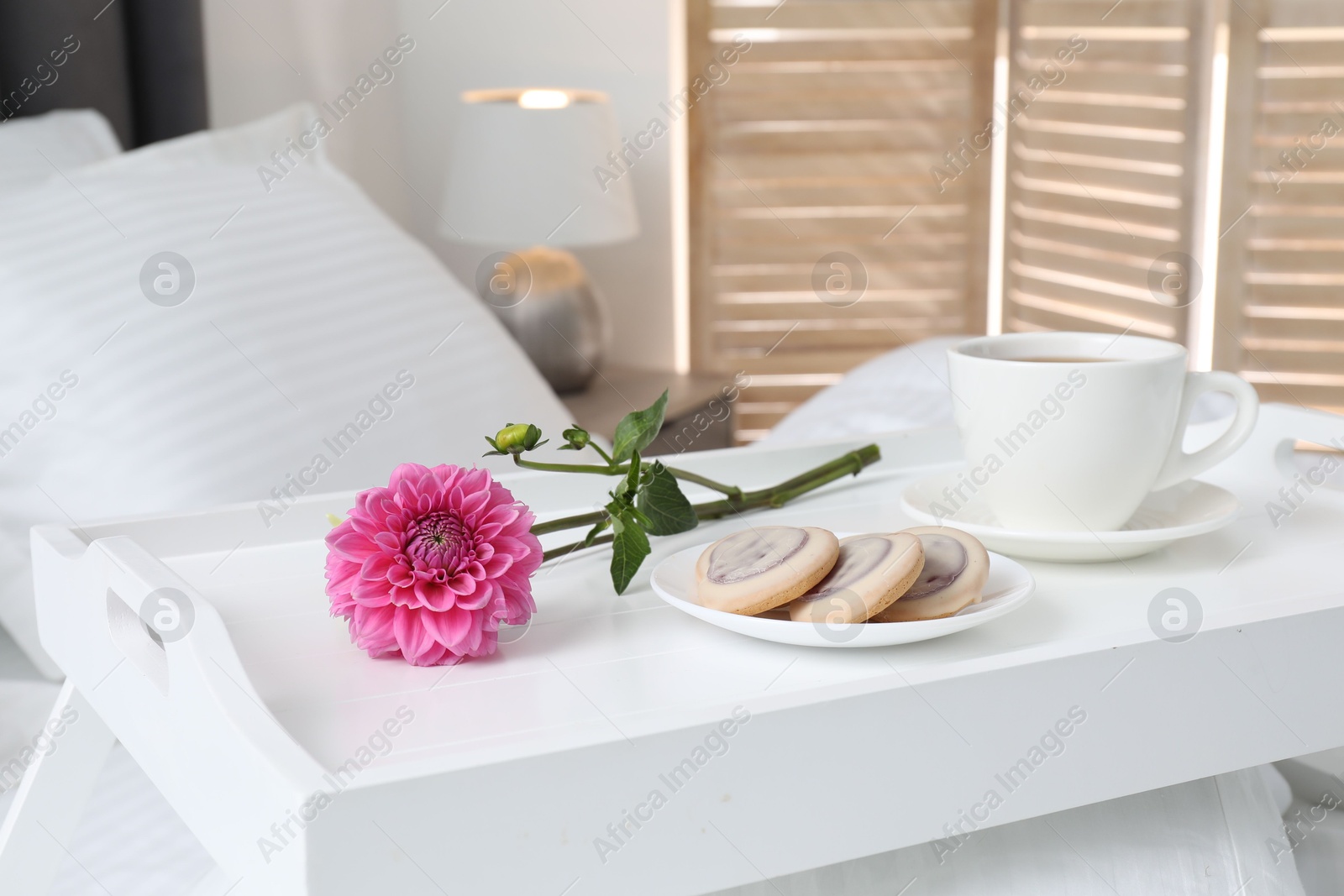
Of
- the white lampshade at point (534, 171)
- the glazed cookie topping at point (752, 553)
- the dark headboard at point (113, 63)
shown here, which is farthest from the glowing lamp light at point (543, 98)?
the glazed cookie topping at point (752, 553)

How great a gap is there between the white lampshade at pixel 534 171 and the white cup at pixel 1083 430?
56.8 inches

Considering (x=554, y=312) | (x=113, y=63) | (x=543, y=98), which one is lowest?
(x=554, y=312)

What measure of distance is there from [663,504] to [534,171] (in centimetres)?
147

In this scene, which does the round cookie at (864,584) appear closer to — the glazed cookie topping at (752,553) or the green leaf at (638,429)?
the glazed cookie topping at (752,553)

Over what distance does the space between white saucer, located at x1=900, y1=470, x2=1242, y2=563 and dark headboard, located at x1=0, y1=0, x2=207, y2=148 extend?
45.6 inches

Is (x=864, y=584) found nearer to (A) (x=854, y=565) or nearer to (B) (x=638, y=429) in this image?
(A) (x=854, y=565)

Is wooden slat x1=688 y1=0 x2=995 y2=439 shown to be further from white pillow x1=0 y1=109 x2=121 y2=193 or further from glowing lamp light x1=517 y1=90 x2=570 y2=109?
white pillow x1=0 y1=109 x2=121 y2=193

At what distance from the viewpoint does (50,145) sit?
1.13 m

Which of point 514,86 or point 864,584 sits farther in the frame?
point 514,86

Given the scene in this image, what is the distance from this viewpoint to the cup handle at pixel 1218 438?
0.63 meters

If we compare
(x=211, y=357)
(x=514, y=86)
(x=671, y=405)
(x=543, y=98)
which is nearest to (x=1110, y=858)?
(x=211, y=357)

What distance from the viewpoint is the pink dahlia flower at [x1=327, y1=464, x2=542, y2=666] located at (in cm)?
49

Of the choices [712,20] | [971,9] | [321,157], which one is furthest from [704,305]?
[321,157]

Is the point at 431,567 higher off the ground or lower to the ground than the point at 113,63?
lower
